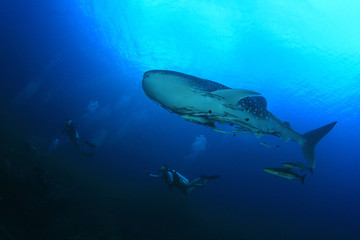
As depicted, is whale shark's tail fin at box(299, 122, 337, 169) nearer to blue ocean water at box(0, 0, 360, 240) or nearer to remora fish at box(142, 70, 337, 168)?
remora fish at box(142, 70, 337, 168)

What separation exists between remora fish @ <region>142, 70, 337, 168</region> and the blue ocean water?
6.99 meters

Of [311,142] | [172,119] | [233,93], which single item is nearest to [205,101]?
[233,93]

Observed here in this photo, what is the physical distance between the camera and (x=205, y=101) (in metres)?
2.91

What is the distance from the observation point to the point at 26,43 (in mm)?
52469

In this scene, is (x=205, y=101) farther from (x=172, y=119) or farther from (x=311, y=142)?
(x=172, y=119)

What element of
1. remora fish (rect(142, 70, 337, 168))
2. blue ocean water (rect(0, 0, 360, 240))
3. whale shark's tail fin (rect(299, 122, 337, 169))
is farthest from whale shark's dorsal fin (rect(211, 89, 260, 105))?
blue ocean water (rect(0, 0, 360, 240))

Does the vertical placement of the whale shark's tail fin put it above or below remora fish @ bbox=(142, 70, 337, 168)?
above

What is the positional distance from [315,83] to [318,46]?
20.4 ft

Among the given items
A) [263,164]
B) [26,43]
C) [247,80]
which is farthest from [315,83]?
[26,43]

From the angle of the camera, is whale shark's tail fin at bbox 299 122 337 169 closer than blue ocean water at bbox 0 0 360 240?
Yes

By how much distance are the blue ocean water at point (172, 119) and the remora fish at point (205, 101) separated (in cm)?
699

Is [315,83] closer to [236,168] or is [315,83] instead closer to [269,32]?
[269,32]

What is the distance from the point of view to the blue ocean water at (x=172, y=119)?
1145 cm

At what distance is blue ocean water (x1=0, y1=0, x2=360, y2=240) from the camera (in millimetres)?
11453
